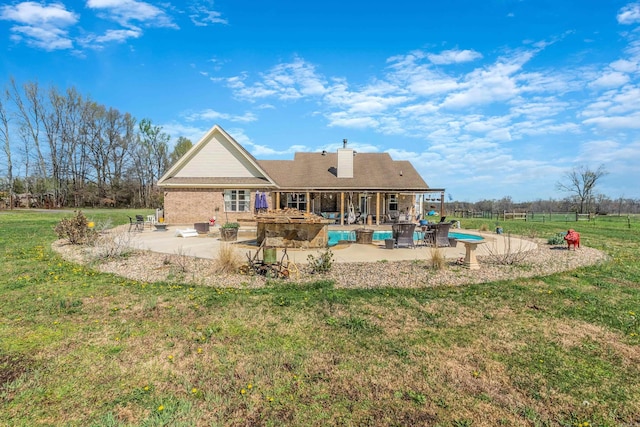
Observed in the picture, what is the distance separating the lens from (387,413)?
320 centimetres

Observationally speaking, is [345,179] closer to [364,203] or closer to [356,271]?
[364,203]

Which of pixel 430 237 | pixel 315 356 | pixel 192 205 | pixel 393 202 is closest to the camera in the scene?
pixel 315 356

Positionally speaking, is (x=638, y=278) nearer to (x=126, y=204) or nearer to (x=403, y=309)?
(x=403, y=309)

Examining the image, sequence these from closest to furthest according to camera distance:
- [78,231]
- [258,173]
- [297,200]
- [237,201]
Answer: [78,231] < [237,201] < [258,173] < [297,200]

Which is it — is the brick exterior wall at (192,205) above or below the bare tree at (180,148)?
below

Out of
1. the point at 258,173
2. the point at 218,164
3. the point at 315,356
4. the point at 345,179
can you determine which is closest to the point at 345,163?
the point at 345,179

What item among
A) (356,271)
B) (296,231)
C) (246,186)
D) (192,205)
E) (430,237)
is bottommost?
(356,271)

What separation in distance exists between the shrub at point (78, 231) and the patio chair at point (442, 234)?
13.0m

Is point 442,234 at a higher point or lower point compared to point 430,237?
higher

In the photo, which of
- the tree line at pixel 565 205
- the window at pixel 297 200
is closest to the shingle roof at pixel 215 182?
the window at pixel 297 200

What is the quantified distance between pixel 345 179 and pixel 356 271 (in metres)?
18.8

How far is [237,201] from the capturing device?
2372 cm

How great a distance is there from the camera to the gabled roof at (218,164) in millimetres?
23797

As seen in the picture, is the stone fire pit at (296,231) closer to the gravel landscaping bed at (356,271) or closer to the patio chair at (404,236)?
the patio chair at (404,236)
